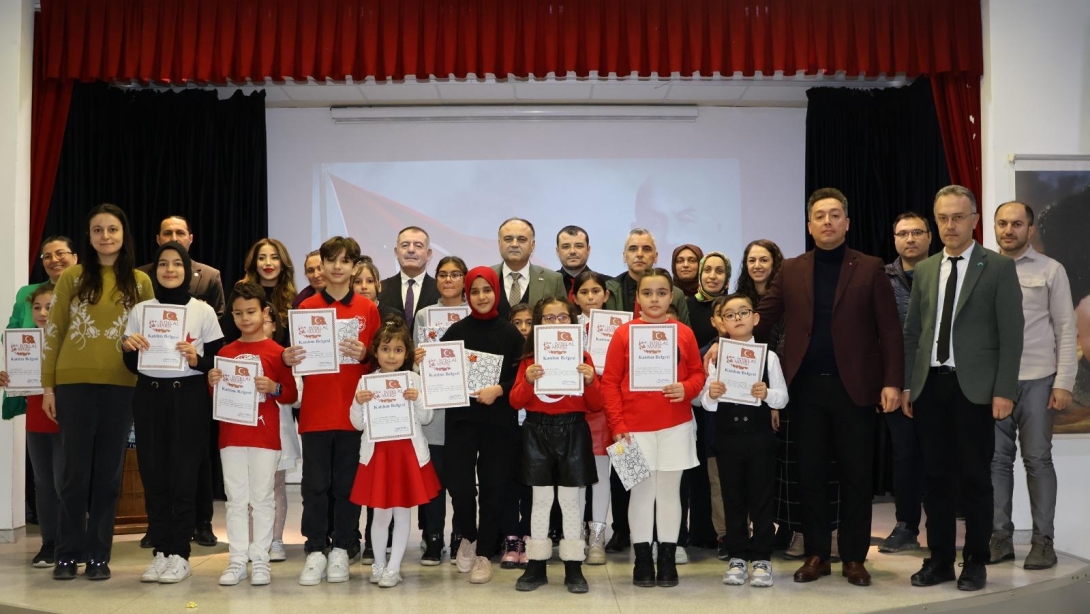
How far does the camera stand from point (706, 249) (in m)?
8.12

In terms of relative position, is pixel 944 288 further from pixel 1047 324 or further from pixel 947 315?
pixel 1047 324

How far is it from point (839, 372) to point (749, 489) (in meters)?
0.70

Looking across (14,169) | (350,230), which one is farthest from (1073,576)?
(14,169)

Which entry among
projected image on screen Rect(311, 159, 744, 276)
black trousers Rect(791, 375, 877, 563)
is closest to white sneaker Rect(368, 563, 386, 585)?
black trousers Rect(791, 375, 877, 563)

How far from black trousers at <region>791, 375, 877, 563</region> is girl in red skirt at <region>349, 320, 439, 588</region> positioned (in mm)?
→ 1761

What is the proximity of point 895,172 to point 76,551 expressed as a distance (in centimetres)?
680

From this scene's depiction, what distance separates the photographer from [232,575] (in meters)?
4.31

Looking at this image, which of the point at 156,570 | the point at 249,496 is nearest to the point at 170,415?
the point at 249,496

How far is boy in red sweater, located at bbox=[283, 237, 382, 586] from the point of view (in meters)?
4.38

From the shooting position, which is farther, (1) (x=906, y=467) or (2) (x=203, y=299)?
(2) (x=203, y=299)

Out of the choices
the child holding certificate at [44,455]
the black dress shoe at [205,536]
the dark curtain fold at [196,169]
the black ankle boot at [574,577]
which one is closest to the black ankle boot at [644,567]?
the black ankle boot at [574,577]

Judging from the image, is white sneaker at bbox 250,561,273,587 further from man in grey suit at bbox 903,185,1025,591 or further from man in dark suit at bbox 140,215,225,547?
man in grey suit at bbox 903,185,1025,591

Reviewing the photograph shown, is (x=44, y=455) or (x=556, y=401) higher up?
(x=556, y=401)

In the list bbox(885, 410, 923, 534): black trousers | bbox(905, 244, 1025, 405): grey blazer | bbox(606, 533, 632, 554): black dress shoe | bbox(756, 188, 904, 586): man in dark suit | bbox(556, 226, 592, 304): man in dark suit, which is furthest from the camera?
bbox(556, 226, 592, 304): man in dark suit
